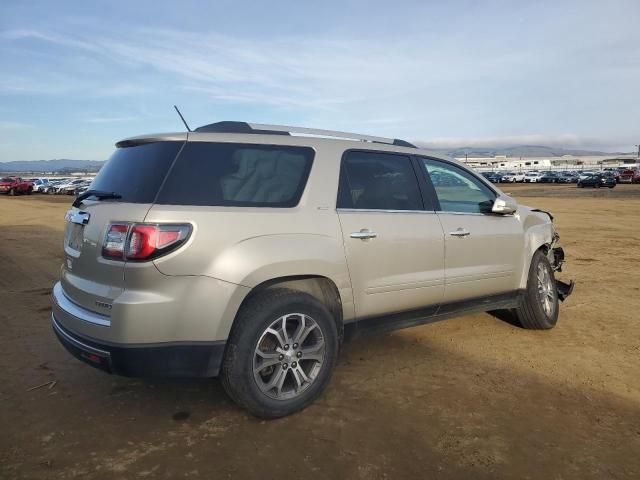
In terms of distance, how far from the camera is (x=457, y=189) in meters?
4.44

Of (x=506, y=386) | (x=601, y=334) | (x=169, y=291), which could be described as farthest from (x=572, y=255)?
(x=169, y=291)

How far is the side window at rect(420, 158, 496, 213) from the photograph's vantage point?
4.22 m

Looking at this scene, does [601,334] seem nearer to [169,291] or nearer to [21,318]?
[169,291]

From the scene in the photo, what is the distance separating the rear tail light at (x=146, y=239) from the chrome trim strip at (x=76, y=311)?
1.20 ft

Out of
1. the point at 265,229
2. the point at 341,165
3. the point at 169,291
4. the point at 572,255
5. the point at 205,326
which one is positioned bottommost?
the point at 572,255

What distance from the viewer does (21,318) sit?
216 inches

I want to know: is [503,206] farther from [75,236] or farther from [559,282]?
[75,236]

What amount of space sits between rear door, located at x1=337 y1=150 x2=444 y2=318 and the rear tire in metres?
1.31

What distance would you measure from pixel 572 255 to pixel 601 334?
516cm

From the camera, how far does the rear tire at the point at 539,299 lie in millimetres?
4828

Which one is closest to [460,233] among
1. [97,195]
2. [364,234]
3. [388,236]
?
[388,236]

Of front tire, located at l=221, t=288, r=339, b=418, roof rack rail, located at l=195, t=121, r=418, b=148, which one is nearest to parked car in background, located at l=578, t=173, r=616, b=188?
roof rack rail, located at l=195, t=121, r=418, b=148

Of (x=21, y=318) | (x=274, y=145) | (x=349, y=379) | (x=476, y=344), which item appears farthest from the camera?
(x=21, y=318)

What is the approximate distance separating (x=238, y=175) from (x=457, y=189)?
2152 mm
